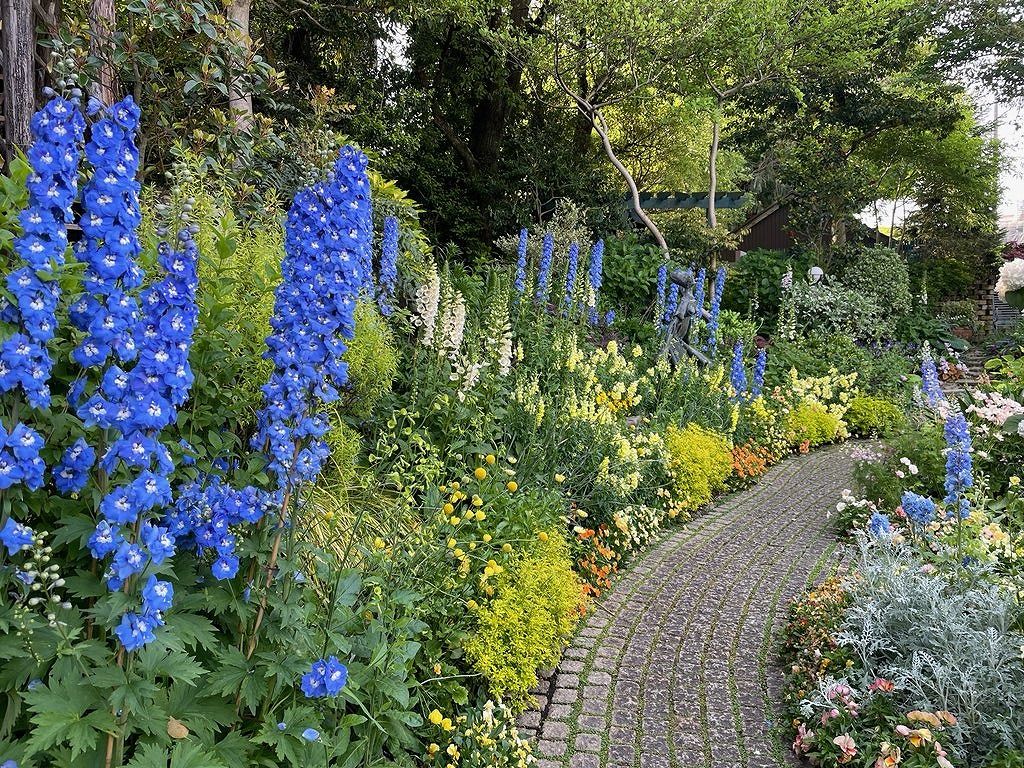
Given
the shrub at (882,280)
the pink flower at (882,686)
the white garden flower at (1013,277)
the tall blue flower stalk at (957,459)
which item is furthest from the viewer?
the shrub at (882,280)

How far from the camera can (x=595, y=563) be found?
473 cm

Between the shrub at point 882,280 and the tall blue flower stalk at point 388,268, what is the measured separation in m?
12.4

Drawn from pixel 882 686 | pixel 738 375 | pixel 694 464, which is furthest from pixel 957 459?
pixel 738 375

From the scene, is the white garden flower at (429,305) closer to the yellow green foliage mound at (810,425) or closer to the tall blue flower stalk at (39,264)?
the tall blue flower stalk at (39,264)

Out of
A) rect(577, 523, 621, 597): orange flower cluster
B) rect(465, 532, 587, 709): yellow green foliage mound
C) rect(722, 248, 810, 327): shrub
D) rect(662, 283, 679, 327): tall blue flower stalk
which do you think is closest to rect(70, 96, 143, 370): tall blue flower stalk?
rect(465, 532, 587, 709): yellow green foliage mound

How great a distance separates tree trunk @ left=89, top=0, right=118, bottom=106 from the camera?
14.4 feet

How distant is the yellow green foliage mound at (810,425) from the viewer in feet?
28.5

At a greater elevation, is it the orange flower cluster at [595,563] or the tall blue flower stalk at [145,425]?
the tall blue flower stalk at [145,425]

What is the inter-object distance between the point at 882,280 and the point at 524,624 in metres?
14.0

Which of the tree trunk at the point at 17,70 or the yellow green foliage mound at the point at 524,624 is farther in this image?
the tree trunk at the point at 17,70

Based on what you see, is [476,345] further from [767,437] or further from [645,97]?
[645,97]

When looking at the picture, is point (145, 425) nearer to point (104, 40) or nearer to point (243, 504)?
point (243, 504)

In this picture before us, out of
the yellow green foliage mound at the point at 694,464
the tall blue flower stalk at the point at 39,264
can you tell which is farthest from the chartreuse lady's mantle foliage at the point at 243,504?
the yellow green foliage mound at the point at 694,464

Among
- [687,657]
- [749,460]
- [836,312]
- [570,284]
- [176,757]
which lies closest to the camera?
[176,757]
